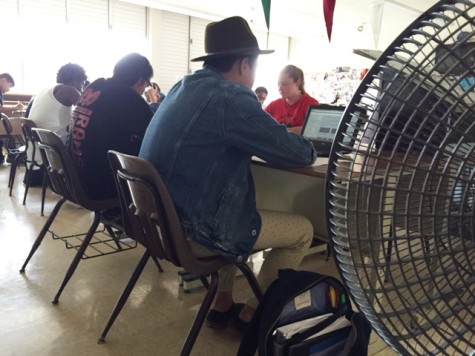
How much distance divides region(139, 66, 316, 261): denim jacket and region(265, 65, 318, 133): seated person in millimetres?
1587

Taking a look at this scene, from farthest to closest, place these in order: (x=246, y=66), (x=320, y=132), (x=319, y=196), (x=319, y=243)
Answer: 1. (x=319, y=243)
2. (x=319, y=196)
3. (x=320, y=132)
4. (x=246, y=66)

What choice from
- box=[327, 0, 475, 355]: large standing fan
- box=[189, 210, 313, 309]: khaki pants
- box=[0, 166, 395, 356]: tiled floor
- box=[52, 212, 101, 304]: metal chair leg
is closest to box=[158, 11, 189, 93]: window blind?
box=[0, 166, 395, 356]: tiled floor

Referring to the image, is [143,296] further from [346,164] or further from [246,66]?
[346,164]

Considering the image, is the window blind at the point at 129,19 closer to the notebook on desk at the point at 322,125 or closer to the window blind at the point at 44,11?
the window blind at the point at 44,11

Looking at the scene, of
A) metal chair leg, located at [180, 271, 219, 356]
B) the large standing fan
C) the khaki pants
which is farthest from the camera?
the khaki pants

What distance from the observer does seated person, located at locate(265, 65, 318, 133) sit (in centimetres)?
283

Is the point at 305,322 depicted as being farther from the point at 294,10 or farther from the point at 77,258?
the point at 294,10

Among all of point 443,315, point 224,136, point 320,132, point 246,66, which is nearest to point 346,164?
point 443,315

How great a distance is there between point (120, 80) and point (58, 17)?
5.10 m

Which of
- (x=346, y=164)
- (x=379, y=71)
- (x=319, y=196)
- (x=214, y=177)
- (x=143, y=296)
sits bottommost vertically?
(x=143, y=296)

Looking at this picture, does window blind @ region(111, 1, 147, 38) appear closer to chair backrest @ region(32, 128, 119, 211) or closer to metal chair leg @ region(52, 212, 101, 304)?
chair backrest @ region(32, 128, 119, 211)

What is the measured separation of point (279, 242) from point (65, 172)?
92 centimetres

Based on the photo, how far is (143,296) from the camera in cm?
185

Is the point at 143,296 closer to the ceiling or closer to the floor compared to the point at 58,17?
closer to the floor
